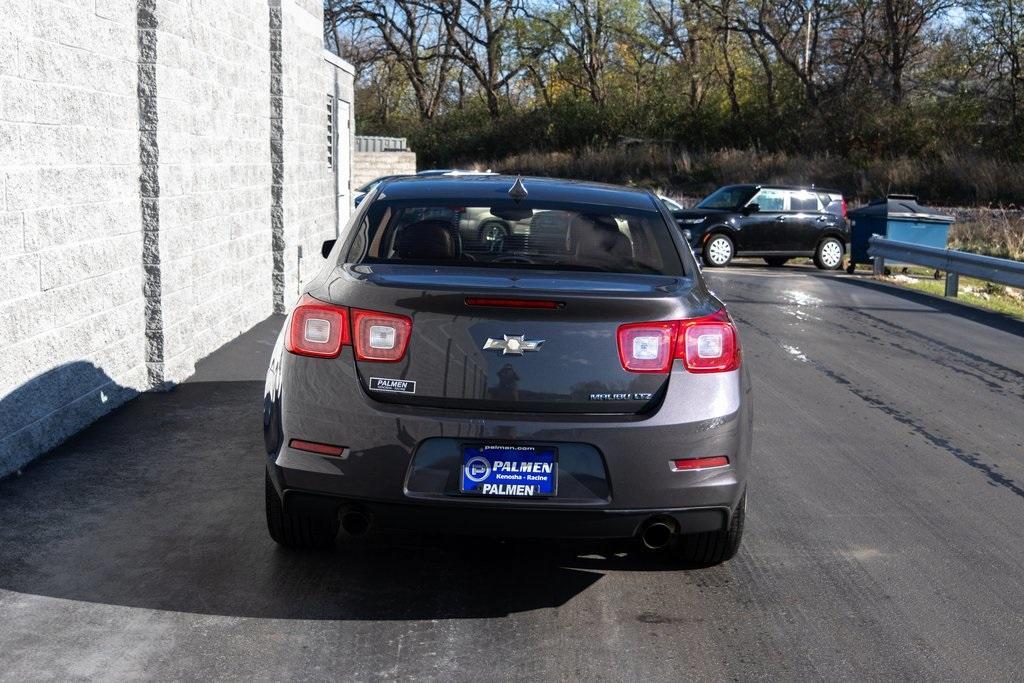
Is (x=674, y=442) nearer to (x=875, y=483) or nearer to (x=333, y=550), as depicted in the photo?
(x=333, y=550)

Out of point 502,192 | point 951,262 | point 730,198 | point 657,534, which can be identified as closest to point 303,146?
point 951,262

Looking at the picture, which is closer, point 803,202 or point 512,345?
point 512,345

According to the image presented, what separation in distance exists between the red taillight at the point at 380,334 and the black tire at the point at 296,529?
2.75 feet

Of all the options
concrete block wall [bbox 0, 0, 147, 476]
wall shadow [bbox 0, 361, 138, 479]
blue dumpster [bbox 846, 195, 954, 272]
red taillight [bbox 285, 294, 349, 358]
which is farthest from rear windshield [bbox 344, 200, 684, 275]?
blue dumpster [bbox 846, 195, 954, 272]

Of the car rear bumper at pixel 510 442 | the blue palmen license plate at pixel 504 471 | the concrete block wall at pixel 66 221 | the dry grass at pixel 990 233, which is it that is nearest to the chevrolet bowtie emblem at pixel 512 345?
the car rear bumper at pixel 510 442

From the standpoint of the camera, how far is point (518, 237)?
5.73m

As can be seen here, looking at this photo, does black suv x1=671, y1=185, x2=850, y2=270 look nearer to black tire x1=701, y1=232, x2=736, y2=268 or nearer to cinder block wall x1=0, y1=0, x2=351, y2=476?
black tire x1=701, y1=232, x2=736, y2=268

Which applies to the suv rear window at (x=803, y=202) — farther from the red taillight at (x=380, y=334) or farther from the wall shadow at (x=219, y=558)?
the red taillight at (x=380, y=334)

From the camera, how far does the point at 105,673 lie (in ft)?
13.8

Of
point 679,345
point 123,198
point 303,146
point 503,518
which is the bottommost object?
point 503,518

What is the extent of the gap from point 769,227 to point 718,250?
1174 millimetres

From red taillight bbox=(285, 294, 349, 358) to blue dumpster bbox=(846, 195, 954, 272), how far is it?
20.4 metres

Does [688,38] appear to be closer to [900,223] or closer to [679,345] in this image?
[900,223]

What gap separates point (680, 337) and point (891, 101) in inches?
1789
